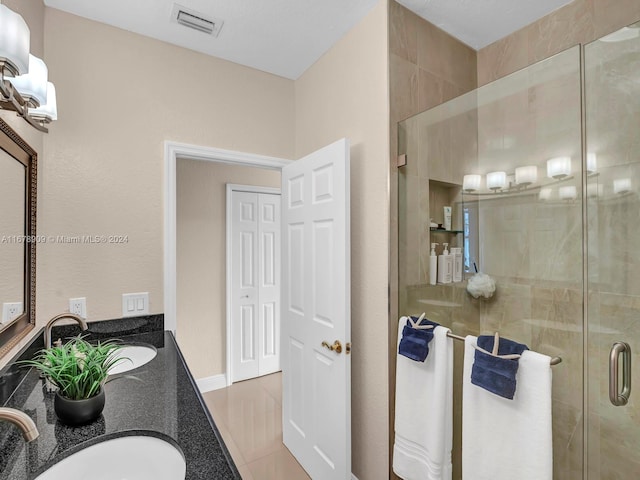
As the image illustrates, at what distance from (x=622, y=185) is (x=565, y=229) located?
0.21m

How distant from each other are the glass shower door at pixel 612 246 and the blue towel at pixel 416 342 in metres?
0.55

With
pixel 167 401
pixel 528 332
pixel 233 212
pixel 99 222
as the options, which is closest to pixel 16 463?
pixel 167 401

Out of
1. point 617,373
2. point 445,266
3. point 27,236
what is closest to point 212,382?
point 27,236

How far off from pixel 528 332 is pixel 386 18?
5.19 ft

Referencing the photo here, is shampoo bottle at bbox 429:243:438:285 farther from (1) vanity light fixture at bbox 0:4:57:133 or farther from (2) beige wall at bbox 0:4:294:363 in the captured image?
(1) vanity light fixture at bbox 0:4:57:133

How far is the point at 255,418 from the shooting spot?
262 cm

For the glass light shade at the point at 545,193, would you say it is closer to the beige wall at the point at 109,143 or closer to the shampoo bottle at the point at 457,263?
the shampoo bottle at the point at 457,263

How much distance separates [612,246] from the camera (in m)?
1.09

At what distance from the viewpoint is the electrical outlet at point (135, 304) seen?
1.82 meters

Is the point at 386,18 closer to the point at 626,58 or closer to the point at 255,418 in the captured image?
the point at 626,58

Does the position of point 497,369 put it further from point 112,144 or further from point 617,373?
point 112,144

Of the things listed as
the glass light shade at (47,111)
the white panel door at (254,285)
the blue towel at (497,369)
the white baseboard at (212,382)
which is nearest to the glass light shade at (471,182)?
the blue towel at (497,369)

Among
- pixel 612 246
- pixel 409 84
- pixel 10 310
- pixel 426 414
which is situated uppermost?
pixel 409 84

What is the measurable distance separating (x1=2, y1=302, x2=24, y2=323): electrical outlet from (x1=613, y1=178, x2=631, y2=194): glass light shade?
2.10 m
